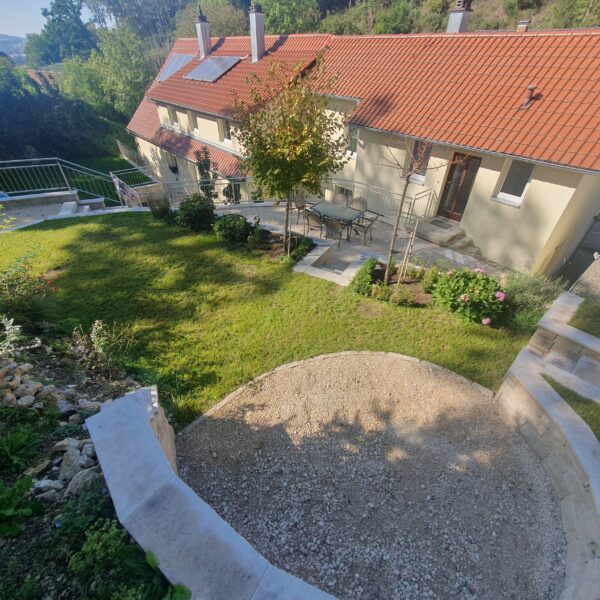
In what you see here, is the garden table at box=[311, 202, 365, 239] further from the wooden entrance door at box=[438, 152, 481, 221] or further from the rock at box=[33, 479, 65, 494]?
the rock at box=[33, 479, 65, 494]

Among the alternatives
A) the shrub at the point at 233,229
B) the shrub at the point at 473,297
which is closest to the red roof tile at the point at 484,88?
the shrub at the point at 233,229

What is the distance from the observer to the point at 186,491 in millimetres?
2449

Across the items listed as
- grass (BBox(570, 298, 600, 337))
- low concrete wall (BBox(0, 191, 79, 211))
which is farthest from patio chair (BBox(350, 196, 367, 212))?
low concrete wall (BBox(0, 191, 79, 211))

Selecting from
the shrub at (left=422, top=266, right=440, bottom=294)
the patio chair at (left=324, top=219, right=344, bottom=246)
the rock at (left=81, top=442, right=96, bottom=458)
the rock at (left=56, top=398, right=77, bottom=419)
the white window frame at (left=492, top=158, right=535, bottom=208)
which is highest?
the white window frame at (left=492, top=158, right=535, bottom=208)

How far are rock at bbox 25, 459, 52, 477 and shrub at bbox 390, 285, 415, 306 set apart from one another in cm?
619

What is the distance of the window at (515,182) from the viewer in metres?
8.99

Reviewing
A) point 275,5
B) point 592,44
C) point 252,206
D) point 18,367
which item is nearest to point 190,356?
point 18,367

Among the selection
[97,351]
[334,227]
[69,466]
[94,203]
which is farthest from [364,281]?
[94,203]

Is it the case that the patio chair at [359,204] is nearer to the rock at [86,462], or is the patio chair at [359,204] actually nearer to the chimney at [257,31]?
the rock at [86,462]

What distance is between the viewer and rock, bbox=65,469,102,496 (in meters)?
2.70

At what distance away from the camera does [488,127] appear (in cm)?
875

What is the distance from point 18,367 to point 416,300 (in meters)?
6.93

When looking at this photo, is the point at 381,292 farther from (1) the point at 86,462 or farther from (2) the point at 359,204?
(1) the point at 86,462

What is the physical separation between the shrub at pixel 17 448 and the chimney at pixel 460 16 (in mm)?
15820
